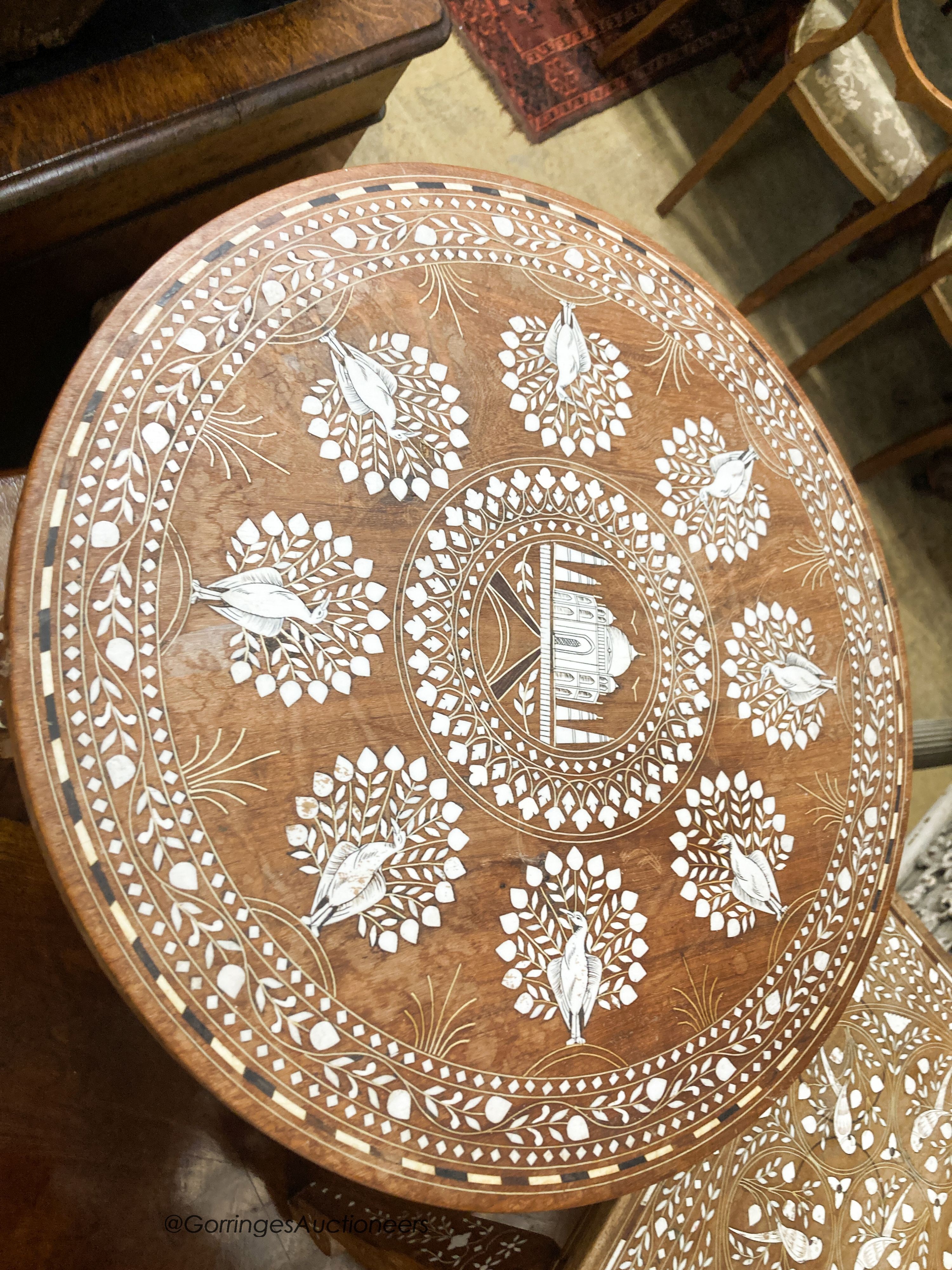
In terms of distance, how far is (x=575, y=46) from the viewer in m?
2.51

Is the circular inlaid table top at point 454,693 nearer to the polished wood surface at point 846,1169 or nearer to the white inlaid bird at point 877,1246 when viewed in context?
the polished wood surface at point 846,1169

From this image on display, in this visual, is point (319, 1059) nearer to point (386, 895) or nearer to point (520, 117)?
point (386, 895)

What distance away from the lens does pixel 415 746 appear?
3.46 feet

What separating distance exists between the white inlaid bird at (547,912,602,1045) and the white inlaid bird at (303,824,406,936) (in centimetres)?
25

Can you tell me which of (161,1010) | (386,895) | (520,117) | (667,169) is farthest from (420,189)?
(667,169)

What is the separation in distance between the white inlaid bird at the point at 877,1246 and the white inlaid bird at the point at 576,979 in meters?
0.79

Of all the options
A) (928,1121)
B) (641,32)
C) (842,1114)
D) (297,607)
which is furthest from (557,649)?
(641,32)

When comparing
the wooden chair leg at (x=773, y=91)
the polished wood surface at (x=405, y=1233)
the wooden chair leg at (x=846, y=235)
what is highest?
the wooden chair leg at (x=773, y=91)

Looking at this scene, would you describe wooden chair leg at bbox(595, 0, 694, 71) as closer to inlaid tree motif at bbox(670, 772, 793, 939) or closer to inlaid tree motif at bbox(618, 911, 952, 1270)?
inlaid tree motif at bbox(670, 772, 793, 939)

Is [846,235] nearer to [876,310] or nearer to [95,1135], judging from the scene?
[876,310]

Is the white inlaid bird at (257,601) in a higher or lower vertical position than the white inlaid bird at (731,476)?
higher

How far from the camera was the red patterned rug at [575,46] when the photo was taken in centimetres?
242

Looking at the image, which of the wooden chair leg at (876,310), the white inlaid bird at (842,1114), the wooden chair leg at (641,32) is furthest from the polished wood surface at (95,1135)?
the wooden chair leg at (641,32)

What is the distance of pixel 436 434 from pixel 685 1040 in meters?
0.85
